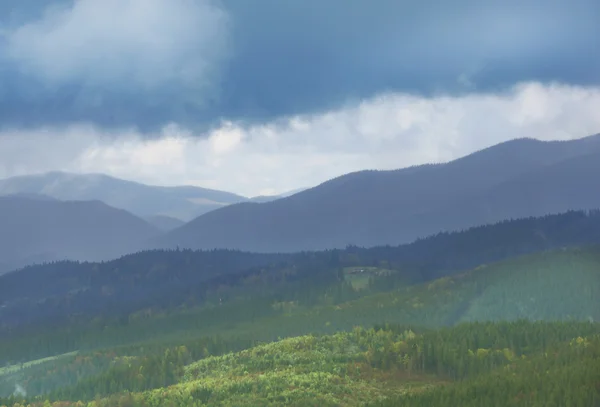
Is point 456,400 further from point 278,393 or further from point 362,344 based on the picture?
point 362,344

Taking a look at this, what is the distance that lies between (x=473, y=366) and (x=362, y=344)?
1166 inches

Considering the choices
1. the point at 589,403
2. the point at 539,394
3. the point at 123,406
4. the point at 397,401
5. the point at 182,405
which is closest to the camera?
the point at 589,403

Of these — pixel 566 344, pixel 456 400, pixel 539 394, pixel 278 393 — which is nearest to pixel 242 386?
pixel 278 393

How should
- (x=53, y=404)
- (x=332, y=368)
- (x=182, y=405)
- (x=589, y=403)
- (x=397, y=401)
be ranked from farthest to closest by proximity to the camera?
(x=53, y=404) → (x=332, y=368) → (x=182, y=405) → (x=397, y=401) → (x=589, y=403)

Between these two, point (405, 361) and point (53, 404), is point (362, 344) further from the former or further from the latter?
point (53, 404)

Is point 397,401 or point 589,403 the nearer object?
point 589,403

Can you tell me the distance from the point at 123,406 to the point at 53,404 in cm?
3924

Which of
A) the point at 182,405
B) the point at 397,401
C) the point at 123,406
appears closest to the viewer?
the point at 397,401

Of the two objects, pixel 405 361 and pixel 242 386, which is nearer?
pixel 242 386

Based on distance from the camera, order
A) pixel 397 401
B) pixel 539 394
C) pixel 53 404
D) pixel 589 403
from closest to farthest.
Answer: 1. pixel 589 403
2. pixel 539 394
3. pixel 397 401
4. pixel 53 404

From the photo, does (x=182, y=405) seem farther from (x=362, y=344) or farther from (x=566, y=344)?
(x=566, y=344)

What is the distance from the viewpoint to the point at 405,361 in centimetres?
17200

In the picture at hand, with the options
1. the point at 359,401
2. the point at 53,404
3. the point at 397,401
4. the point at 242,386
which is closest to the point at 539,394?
the point at 397,401

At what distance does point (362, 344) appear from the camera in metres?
186
